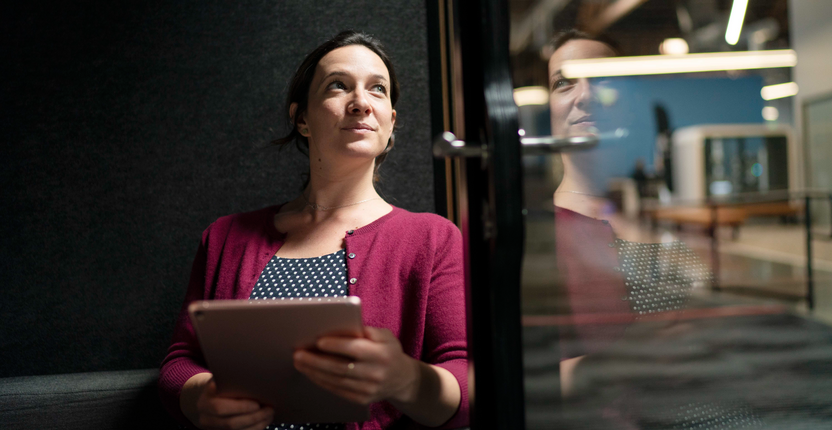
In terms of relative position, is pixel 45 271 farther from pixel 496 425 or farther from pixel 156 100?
pixel 496 425

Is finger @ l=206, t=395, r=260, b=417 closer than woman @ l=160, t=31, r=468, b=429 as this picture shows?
Yes

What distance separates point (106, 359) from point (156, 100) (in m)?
0.68

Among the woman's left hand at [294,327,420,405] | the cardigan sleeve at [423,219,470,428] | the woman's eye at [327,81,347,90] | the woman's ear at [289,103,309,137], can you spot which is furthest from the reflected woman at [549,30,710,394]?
the woman's ear at [289,103,309,137]

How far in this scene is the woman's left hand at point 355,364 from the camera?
1.68 ft

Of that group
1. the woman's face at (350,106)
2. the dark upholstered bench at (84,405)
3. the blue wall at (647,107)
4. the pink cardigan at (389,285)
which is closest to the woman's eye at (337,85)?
the woman's face at (350,106)

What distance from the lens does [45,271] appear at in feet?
4.10

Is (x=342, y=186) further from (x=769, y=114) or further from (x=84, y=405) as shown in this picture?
(x=769, y=114)

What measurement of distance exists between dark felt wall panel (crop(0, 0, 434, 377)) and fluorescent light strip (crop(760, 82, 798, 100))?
8.10ft

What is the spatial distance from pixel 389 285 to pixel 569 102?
0.44 m

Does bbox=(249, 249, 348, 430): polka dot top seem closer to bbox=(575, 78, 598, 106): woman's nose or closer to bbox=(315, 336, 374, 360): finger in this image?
bbox=(315, 336, 374, 360): finger

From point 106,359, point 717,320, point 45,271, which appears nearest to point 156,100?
point 45,271

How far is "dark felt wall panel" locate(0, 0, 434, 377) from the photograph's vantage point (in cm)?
124

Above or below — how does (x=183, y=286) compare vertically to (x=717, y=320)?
above

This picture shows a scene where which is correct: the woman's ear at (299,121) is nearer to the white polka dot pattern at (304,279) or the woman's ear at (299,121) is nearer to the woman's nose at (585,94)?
the white polka dot pattern at (304,279)
